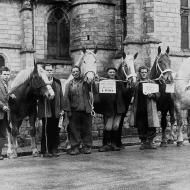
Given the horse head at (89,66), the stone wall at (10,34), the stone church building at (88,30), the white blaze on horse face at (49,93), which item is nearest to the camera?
the white blaze on horse face at (49,93)

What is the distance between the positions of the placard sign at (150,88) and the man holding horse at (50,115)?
2.06 meters

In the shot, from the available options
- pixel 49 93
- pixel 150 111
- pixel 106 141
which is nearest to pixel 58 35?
pixel 106 141

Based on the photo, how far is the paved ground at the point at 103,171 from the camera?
24.7ft

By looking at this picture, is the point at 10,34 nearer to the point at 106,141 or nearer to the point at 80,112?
the point at 106,141

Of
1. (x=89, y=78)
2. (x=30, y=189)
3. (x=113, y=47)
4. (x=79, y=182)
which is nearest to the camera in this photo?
(x=30, y=189)

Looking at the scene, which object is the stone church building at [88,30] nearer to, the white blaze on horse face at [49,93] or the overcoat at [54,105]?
the overcoat at [54,105]

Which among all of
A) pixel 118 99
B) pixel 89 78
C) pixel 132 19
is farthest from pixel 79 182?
pixel 132 19

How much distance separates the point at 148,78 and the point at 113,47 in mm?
10157

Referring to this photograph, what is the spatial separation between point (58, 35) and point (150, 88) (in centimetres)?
1410

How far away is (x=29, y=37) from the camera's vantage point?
24.2 metres

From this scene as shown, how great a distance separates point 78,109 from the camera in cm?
1152

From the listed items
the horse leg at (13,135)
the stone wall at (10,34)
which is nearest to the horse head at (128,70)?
the horse leg at (13,135)

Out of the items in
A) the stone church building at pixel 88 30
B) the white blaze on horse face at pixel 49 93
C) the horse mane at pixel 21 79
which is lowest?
the white blaze on horse face at pixel 49 93

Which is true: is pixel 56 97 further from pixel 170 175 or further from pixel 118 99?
pixel 170 175
